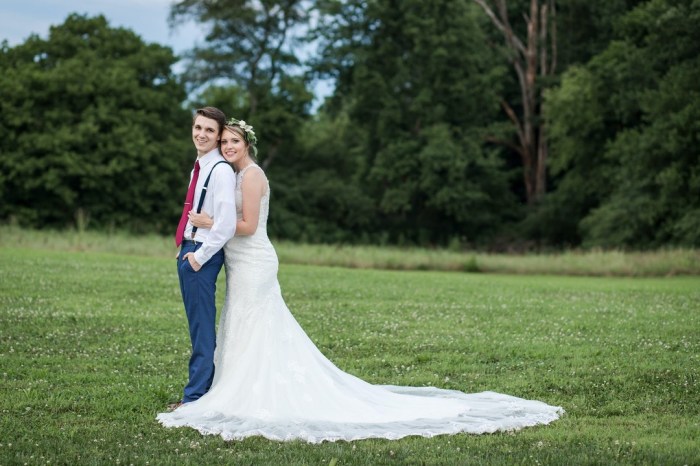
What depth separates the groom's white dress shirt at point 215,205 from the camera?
355 inches

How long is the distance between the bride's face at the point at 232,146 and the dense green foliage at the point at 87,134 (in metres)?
41.0

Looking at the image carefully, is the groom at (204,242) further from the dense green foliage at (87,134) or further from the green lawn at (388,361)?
the dense green foliage at (87,134)

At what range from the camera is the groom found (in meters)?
9.05

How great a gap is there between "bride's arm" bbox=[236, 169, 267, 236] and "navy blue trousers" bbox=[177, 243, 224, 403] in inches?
14.9

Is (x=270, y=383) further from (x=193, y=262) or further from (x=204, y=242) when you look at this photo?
(x=204, y=242)

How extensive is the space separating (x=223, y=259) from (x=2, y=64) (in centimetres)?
4785

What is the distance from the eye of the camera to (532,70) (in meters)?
59.5

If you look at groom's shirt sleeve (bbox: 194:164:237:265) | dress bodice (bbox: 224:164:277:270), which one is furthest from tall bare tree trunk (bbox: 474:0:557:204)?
groom's shirt sleeve (bbox: 194:164:237:265)

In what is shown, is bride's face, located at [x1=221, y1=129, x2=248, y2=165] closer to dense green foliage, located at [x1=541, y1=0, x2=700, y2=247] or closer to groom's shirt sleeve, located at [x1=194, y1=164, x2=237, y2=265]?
groom's shirt sleeve, located at [x1=194, y1=164, x2=237, y2=265]

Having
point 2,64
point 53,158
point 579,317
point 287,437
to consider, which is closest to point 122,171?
point 53,158

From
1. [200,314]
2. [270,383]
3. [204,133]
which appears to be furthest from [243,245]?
[270,383]

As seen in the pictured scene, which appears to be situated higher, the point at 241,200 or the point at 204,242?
the point at 241,200

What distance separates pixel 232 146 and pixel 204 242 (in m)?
1.05

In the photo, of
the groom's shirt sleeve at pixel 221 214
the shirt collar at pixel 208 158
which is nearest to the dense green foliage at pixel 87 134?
the shirt collar at pixel 208 158
